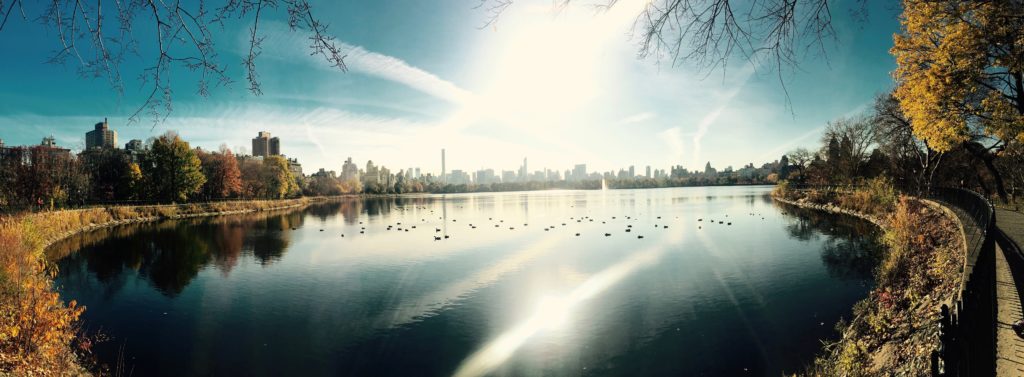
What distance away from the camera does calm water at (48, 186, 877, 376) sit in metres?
11.1

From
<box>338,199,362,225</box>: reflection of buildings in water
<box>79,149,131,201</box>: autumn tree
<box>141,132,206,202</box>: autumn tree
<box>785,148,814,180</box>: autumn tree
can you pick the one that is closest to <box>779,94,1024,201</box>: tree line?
<box>785,148,814,180</box>: autumn tree

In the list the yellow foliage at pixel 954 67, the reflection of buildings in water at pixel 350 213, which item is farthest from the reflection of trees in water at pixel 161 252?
the yellow foliage at pixel 954 67

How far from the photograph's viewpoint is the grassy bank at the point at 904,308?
293 inches

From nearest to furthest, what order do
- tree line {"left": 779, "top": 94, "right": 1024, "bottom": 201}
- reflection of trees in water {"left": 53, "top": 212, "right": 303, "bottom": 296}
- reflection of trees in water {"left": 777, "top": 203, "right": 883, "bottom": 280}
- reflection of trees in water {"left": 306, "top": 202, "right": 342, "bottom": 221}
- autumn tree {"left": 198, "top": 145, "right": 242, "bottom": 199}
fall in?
reflection of trees in water {"left": 777, "top": 203, "right": 883, "bottom": 280} < reflection of trees in water {"left": 53, "top": 212, "right": 303, "bottom": 296} < tree line {"left": 779, "top": 94, "right": 1024, "bottom": 201} < reflection of trees in water {"left": 306, "top": 202, "right": 342, "bottom": 221} < autumn tree {"left": 198, "top": 145, "right": 242, "bottom": 199}

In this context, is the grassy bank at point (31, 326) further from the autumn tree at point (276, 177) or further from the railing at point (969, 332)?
the autumn tree at point (276, 177)

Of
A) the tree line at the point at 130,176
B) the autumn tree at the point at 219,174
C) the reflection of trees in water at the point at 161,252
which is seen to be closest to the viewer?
the reflection of trees in water at the point at 161,252

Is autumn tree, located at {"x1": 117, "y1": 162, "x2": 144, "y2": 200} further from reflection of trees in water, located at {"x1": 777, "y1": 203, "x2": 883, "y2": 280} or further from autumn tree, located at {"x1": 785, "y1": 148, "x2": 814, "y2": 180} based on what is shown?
autumn tree, located at {"x1": 785, "y1": 148, "x2": 814, "y2": 180}

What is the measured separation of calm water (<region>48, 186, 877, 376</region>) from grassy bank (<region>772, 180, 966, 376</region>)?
113 centimetres

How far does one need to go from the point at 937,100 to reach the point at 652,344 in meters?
12.8

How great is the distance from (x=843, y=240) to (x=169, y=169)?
250ft

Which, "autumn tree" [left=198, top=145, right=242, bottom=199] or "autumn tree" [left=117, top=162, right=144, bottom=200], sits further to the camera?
"autumn tree" [left=198, top=145, right=242, bottom=199]

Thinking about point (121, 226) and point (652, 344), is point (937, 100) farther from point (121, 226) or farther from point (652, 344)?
point (121, 226)

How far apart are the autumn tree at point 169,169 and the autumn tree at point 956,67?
7513 cm

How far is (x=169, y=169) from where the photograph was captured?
194 ft
